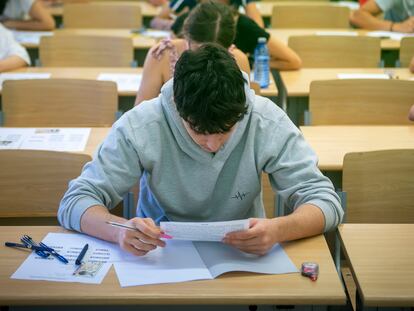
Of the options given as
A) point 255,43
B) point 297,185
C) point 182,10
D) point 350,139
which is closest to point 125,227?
point 297,185

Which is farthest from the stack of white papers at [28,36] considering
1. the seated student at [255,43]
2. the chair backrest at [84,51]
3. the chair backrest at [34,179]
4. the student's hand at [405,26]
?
the chair backrest at [34,179]

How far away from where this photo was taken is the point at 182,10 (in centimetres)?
538

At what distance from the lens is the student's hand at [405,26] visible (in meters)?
5.38

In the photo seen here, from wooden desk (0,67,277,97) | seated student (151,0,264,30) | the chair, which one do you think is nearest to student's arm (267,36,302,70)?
wooden desk (0,67,277,97)

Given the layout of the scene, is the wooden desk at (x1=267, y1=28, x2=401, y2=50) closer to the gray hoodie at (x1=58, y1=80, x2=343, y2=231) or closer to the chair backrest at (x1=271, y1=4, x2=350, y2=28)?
the chair backrest at (x1=271, y1=4, x2=350, y2=28)

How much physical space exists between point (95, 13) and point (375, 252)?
410cm

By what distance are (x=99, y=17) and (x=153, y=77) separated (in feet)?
8.01

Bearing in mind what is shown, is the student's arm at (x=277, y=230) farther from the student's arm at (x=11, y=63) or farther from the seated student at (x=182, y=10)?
the seated student at (x=182, y=10)

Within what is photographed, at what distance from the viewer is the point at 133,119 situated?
216 centimetres

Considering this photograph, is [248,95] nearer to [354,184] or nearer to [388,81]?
[354,184]

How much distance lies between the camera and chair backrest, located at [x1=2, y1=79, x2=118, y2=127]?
3547 mm

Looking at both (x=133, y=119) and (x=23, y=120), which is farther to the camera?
(x=23, y=120)

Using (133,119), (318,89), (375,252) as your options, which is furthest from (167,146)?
(318,89)

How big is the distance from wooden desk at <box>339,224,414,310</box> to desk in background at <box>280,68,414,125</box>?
1.84 metres
